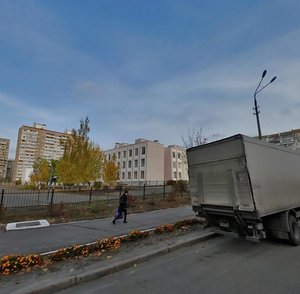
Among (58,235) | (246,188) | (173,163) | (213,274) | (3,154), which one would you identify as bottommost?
(213,274)

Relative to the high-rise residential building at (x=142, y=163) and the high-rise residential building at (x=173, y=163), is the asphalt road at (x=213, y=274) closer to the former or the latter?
the high-rise residential building at (x=142, y=163)

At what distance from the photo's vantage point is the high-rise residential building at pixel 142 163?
60062 mm

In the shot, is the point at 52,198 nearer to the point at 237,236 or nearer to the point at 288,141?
the point at 237,236

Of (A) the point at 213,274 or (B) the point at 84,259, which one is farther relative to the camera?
(B) the point at 84,259

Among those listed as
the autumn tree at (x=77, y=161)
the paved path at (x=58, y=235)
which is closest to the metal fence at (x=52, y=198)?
the autumn tree at (x=77, y=161)

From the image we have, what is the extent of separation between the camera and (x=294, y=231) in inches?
269

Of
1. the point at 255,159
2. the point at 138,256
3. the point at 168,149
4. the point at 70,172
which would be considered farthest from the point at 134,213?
the point at 168,149

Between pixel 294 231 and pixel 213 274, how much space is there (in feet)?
12.5

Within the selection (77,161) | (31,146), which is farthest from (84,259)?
(31,146)

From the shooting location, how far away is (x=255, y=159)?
6242mm

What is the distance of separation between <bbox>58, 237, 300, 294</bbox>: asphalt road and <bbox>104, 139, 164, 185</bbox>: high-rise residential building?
51.7m

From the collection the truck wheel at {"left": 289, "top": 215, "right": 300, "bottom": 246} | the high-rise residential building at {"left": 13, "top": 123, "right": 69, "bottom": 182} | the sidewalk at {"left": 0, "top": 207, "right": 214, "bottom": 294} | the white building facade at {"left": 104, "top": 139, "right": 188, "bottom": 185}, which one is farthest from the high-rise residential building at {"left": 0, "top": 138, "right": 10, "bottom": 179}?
the truck wheel at {"left": 289, "top": 215, "right": 300, "bottom": 246}

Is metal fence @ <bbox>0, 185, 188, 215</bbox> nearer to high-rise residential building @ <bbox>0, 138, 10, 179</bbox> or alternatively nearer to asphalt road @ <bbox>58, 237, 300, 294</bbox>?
asphalt road @ <bbox>58, 237, 300, 294</bbox>

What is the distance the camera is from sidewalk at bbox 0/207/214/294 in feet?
13.4
